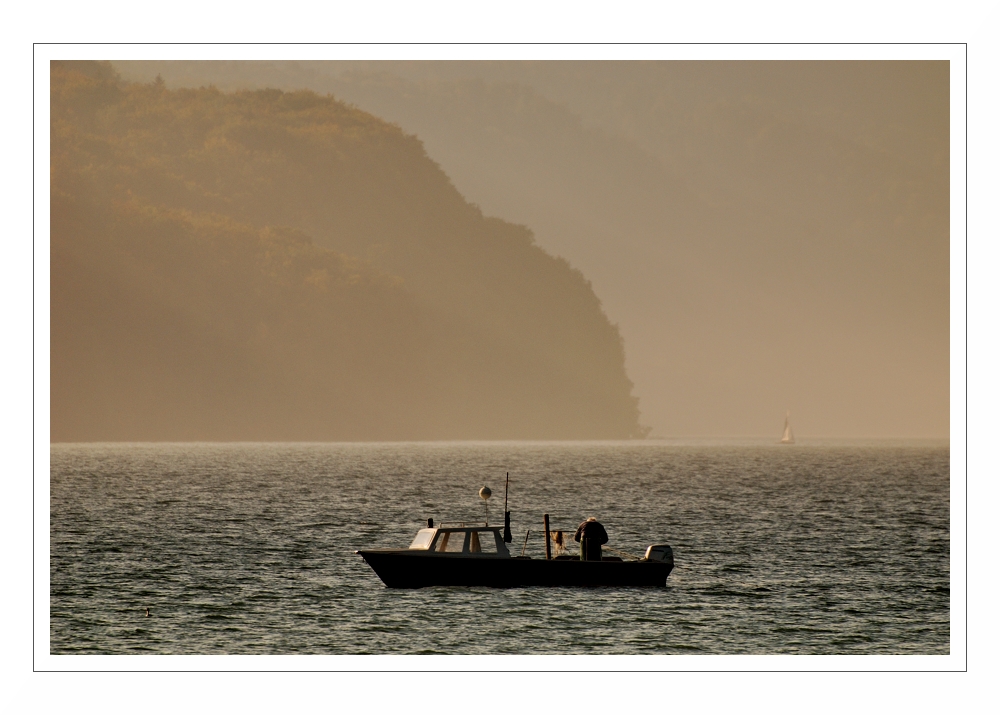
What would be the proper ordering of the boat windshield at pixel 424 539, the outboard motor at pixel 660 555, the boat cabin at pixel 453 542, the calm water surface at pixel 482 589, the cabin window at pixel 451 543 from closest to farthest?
the calm water surface at pixel 482 589 < the boat cabin at pixel 453 542 < the cabin window at pixel 451 543 < the boat windshield at pixel 424 539 < the outboard motor at pixel 660 555

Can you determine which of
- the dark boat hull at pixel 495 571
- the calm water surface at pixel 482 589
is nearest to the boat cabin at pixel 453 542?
the dark boat hull at pixel 495 571

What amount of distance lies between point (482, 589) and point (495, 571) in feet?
3.36

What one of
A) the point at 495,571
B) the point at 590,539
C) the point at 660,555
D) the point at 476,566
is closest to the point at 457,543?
the point at 476,566

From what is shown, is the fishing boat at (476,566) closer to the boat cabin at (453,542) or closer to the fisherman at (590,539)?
the boat cabin at (453,542)

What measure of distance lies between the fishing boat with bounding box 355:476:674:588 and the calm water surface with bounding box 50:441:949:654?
1.93 ft

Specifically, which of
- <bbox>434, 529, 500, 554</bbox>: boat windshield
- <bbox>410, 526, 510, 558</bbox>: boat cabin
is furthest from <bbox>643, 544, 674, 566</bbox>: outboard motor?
<bbox>434, 529, 500, 554</bbox>: boat windshield

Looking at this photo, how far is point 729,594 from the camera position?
5062 centimetres

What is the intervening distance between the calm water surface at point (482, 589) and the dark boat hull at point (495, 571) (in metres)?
0.54

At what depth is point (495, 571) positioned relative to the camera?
1889 inches

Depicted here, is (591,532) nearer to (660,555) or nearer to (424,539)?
(660,555)

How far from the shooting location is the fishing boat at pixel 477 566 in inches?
1866

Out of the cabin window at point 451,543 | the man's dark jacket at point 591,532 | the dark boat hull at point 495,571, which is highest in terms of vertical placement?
the man's dark jacket at point 591,532

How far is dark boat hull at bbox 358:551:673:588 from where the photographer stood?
156 ft

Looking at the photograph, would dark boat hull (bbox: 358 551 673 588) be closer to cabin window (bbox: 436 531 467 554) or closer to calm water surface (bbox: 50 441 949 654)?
calm water surface (bbox: 50 441 949 654)
